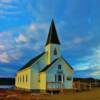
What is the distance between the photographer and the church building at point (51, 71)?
4338 centimetres

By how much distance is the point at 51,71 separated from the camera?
4356 cm

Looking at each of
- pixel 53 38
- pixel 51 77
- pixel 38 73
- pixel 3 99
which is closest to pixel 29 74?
pixel 38 73

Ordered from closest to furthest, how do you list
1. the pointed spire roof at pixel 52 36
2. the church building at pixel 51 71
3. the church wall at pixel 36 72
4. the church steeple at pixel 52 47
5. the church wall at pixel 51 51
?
the church building at pixel 51 71, the church wall at pixel 36 72, the church wall at pixel 51 51, the church steeple at pixel 52 47, the pointed spire roof at pixel 52 36

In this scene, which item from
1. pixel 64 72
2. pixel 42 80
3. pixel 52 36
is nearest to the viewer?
pixel 42 80

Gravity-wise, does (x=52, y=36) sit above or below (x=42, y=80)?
above

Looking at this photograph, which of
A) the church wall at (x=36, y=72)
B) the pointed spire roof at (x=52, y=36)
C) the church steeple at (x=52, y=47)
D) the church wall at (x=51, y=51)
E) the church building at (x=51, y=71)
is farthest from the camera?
the pointed spire roof at (x=52, y=36)

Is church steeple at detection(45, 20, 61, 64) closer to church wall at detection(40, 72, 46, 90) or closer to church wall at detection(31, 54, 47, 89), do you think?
church wall at detection(31, 54, 47, 89)

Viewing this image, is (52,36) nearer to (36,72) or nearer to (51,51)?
(51,51)

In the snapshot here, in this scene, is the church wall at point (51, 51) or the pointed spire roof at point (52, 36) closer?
the church wall at point (51, 51)

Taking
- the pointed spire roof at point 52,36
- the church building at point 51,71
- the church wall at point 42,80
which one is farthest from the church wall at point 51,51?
the church wall at point 42,80

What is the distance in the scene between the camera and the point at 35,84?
46.0 m

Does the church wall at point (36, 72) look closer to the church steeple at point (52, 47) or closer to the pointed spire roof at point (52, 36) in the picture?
the church steeple at point (52, 47)

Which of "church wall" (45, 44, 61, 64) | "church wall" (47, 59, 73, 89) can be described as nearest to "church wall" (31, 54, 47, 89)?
"church wall" (45, 44, 61, 64)

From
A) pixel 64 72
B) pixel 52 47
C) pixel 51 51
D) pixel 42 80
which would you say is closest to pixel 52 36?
pixel 52 47
